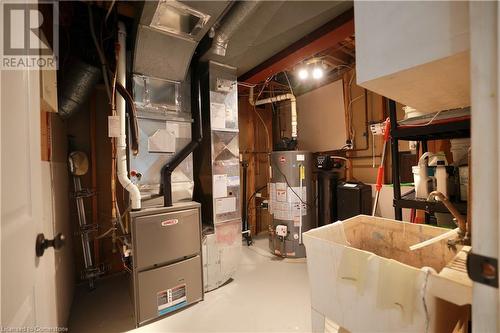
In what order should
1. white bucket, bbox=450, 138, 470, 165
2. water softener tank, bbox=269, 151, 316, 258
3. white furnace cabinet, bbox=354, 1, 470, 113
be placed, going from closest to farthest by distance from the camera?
1. white furnace cabinet, bbox=354, 1, 470, 113
2. white bucket, bbox=450, 138, 470, 165
3. water softener tank, bbox=269, 151, 316, 258

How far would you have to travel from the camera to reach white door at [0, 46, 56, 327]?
533mm

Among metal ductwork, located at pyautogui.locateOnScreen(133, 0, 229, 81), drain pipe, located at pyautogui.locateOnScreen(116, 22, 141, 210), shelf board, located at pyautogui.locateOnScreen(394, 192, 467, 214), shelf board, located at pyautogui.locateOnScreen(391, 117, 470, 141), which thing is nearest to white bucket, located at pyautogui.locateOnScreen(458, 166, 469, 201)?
shelf board, located at pyautogui.locateOnScreen(394, 192, 467, 214)

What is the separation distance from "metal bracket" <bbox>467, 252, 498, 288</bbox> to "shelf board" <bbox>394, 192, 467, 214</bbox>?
909mm

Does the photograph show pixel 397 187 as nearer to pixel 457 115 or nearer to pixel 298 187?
pixel 457 115

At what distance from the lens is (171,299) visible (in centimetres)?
180

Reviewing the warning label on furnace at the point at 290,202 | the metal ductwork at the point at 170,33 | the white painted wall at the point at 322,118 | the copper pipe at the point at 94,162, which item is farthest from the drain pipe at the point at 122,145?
the white painted wall at the point at 322,118

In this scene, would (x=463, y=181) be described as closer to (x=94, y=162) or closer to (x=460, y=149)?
(x=460, y=149)

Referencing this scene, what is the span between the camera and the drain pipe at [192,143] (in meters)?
1.96

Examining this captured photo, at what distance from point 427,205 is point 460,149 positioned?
414 millimetres

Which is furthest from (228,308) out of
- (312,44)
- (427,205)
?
(312,44)

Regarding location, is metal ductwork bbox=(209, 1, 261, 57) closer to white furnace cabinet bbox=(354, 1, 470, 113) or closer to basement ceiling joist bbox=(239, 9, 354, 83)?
basement ceiling joist bbox=(239, 9, 354, 83)

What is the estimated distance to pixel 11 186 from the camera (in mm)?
586

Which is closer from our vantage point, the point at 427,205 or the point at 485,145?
the point at 485,145

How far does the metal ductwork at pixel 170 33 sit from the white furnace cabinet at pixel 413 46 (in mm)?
1213
